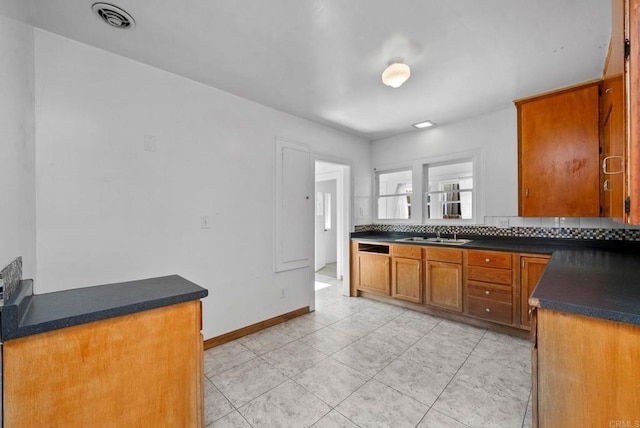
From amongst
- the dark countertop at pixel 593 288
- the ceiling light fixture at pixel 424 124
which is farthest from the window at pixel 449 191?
the dark countertop at pixel 593 288

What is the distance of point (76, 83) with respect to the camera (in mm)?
1842

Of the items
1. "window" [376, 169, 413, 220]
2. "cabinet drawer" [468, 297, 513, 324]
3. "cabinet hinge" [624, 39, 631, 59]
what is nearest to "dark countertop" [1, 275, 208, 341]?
"cabinet hinge" [624, 39, 631, 59]

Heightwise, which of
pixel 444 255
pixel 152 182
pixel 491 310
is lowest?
pixel 491 310

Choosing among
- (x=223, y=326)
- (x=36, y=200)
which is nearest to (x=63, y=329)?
(x=36, y=200)

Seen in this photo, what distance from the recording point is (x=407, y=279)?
342 cm

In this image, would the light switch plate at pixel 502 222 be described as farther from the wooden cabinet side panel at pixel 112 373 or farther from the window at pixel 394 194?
the wooden cabinet side panel at pixel 112 373

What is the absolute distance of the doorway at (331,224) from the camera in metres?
4.13

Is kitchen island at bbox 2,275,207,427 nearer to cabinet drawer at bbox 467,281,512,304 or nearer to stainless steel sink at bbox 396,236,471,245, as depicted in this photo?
cabinet drawer at bbox 467,281,512,304

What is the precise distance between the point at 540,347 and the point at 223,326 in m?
2.42

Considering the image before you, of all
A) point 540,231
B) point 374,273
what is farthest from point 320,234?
point 540,231

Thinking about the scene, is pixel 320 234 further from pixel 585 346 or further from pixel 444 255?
pixel 585 346

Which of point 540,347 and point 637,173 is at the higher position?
point 637,173

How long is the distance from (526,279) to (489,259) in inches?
13.7

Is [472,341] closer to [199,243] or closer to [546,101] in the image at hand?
[546,101]
